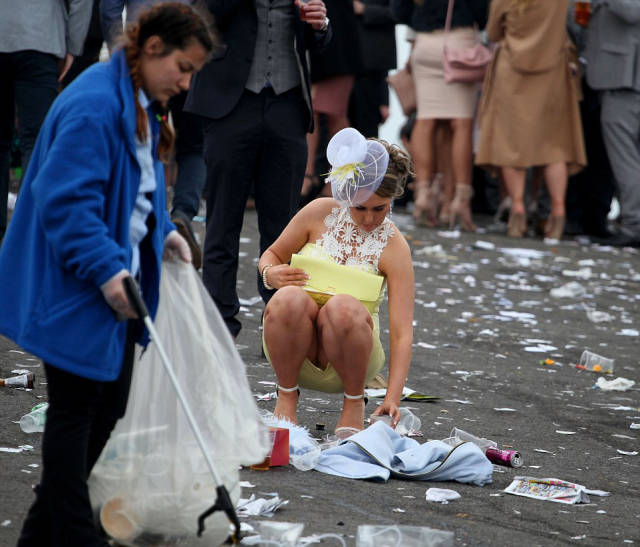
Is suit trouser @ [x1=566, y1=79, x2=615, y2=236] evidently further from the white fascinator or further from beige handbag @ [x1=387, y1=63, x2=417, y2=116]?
the white fascinator

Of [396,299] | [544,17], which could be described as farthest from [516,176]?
[396,299]

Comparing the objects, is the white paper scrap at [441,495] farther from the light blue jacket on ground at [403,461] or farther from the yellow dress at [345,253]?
the yellow dress at [345,253]

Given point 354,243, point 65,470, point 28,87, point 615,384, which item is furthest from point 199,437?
point 28,87

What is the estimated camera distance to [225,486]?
2959 millimetres

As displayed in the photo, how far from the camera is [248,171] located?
17.7 ft

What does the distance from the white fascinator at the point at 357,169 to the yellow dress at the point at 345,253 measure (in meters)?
0.14

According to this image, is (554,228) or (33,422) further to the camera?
(554,228)

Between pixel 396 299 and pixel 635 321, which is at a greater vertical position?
pixel 396 299

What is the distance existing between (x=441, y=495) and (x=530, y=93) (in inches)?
284

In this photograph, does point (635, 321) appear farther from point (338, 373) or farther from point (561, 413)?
point (338, 373)

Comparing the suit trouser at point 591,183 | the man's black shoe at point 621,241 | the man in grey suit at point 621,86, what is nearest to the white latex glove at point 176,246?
the man in grey suit at point 621,86

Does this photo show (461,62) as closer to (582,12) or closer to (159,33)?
(582,12)

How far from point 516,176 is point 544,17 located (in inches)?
57.7

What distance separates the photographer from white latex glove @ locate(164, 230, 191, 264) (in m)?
3.08
